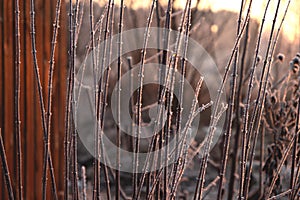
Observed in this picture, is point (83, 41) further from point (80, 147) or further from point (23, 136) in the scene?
point (23, 136)

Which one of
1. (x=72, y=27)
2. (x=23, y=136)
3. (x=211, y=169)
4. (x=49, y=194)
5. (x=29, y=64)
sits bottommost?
(x=211, y=169)

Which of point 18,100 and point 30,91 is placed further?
point 30,91

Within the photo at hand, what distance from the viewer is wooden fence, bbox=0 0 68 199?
105 inches

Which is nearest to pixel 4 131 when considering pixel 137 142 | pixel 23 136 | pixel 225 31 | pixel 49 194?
pixel 23 136

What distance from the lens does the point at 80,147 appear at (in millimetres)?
5180

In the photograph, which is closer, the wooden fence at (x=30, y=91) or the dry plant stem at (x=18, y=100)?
the dry plant stem at (x=18, y=100)

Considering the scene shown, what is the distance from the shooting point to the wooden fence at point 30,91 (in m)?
2.68

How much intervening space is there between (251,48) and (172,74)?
132 inches

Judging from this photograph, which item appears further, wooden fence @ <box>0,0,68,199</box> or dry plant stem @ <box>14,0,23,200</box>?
wooden fence @ <box>0,0,68,199</box>

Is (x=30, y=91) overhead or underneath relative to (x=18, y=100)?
underneath

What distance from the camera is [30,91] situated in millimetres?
2896

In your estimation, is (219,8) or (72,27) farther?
(219,8)

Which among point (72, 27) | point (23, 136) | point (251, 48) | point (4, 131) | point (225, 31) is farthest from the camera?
point (225, 31)

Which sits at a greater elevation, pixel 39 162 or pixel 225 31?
pixel 225 31
